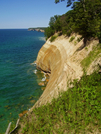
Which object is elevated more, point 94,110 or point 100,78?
point 100,78

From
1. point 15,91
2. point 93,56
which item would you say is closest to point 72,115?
point 93,56

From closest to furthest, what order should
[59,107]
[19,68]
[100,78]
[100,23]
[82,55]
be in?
[59,107] → [100,78] → [100,23] → [82,55] → [19,68]

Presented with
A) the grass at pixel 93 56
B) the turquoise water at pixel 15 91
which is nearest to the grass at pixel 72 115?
the grass at pixel 93 56

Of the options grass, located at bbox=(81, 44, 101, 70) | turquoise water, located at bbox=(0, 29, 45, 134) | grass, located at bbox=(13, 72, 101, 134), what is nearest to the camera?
grass, located at bbox=(13, 72, 101, 134)

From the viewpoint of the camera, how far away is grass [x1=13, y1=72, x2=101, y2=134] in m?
5.96

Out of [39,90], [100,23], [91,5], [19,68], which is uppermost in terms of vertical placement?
[91,5]

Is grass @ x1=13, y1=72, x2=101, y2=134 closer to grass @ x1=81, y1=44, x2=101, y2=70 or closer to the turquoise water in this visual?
grass @ x1=81, y1=44, x2=101, y2=70

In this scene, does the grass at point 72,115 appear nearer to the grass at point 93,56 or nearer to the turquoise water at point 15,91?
the grass at point 93,56

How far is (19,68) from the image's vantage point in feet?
94.9

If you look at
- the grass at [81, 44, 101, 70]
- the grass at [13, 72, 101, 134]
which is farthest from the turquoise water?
the grass at [81, 44, 101, 70]

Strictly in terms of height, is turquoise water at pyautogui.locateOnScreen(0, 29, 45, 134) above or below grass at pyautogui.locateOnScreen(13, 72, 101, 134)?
below

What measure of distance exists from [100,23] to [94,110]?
9001 mm

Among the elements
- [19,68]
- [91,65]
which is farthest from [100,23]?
[19,68]

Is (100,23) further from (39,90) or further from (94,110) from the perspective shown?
(39,90)
